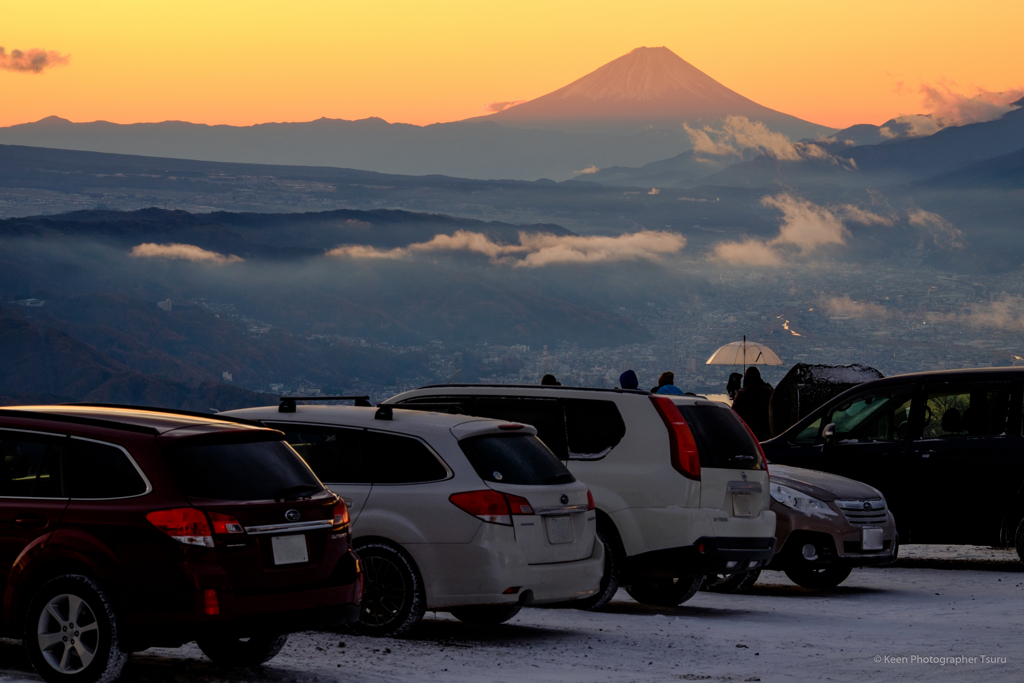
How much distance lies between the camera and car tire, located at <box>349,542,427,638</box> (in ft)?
28.6

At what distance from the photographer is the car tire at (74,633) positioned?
6676mm

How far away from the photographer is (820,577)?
513 inches

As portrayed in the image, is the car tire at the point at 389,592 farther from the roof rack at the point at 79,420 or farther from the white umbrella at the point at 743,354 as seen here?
the white umbrella at the point at 743,354

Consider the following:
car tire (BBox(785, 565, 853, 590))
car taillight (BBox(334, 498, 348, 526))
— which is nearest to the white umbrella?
car tire (BBox(785, 565, 853, 590))

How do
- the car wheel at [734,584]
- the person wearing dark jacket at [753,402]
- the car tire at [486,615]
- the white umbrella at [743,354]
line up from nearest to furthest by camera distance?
the car tire at [486,615] → the car wheel at [734,584] → the person wearing dark jacket at [753,402] → the white umbrella at [743,354]

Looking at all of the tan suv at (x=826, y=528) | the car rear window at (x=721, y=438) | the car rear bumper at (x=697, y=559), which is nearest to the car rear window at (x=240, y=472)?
the car rear bumper at (x=697, y=559)

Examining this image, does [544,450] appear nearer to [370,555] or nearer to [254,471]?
[370,555]

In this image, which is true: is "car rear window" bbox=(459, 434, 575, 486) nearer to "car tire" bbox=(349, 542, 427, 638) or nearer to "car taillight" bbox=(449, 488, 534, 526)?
"car taillight" bbox=(449, 488, 534, 526)

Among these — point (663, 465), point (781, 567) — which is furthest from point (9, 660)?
point (781, 567)

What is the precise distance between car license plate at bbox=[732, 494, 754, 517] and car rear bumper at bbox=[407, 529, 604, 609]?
2.34 metres

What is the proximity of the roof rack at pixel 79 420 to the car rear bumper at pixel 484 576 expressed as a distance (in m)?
2.33

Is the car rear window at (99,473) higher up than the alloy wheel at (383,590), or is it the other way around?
the car rear window at (99,473)

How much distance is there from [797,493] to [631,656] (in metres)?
4.25

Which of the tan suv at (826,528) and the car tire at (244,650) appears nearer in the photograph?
the car tire at (244,650)
